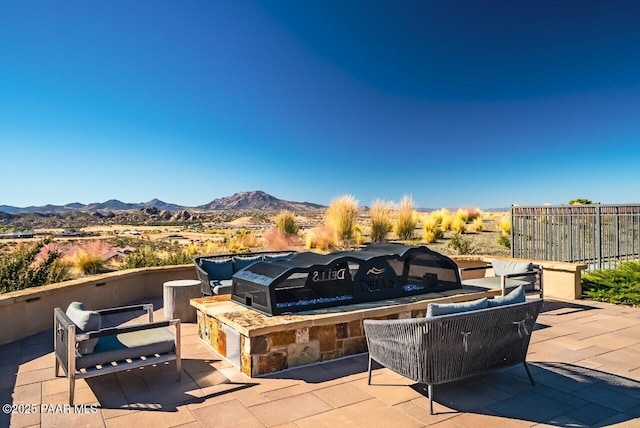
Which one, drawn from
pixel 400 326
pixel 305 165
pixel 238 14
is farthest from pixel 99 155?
pixel 400 326

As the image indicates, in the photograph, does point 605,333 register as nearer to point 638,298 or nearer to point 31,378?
point 638,298

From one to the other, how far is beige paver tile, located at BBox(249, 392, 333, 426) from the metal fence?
25.4 feet

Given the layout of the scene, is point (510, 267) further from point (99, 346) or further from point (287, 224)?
point (287, 224)

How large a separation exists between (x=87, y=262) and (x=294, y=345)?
281 inches

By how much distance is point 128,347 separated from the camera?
131 inches

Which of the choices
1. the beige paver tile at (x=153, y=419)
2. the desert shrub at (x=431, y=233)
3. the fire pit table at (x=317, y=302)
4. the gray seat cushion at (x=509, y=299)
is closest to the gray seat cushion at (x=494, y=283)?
the fire pit table at (x=317, y=302)

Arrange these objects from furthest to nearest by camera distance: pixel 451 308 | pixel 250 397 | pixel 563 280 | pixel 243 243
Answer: pixel 243 243
pixel 563 280
pixel 250 397
pixel 451 308

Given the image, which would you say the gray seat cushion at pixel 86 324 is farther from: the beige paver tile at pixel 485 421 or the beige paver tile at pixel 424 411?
the beige paver tile at pixel 485 421

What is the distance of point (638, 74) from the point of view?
478 inches

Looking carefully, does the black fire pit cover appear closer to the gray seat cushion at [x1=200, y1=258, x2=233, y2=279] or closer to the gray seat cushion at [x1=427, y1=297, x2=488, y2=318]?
the gray seat cushion at [x1=427, y1=297, x2=488, y2=318]

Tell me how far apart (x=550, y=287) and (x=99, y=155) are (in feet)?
88.1

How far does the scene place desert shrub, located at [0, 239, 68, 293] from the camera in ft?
21.3

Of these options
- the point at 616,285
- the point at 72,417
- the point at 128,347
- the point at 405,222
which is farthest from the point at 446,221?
the point at 72,417

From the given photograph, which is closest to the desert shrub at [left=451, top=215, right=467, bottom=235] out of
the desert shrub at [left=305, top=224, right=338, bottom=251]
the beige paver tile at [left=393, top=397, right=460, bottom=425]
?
the desert shrub at [left=305, top=224, right=338, bottom=251]
